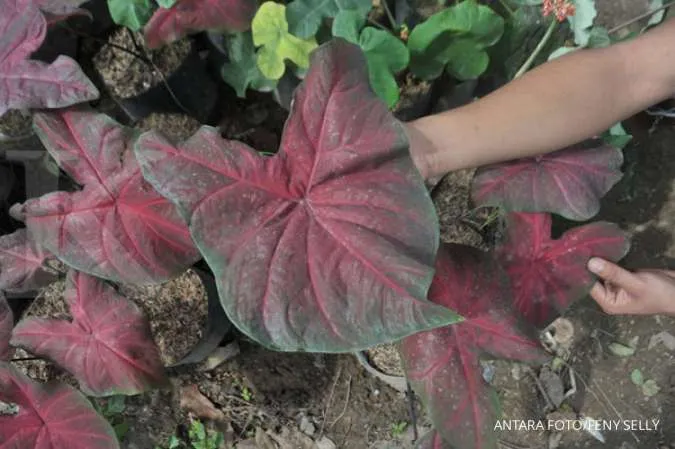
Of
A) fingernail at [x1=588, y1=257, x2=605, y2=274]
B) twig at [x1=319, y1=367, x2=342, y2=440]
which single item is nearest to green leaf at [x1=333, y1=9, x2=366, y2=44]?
fingernail at [x1=588, y1=257, x2=605, y2=274]

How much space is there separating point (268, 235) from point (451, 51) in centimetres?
69

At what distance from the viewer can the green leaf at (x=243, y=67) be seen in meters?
1.40

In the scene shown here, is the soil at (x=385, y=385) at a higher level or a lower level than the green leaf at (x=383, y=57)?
lower

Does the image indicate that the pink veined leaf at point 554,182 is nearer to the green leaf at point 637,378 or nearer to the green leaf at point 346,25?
the green leaf at point 346,25

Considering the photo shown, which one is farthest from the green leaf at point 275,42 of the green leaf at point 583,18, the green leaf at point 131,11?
the green leaf at point 583,18

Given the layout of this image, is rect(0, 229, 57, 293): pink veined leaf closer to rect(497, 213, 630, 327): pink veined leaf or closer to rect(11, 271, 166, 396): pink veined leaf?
rect(11, 271, 166, 396): pink veined leaf

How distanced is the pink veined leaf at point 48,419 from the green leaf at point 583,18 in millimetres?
1098

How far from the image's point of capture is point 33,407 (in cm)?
109

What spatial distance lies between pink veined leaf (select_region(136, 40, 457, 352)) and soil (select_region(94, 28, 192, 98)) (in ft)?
2.97

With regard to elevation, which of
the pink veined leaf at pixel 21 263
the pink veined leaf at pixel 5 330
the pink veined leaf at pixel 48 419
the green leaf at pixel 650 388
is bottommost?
the green leaf at pixel 650 388

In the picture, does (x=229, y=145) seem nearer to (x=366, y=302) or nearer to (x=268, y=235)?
(x=268, y=235)

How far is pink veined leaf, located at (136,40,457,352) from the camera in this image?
29.5 inches

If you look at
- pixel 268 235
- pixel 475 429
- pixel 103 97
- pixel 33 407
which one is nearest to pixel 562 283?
pixel 475 429

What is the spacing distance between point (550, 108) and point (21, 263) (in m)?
1.00
